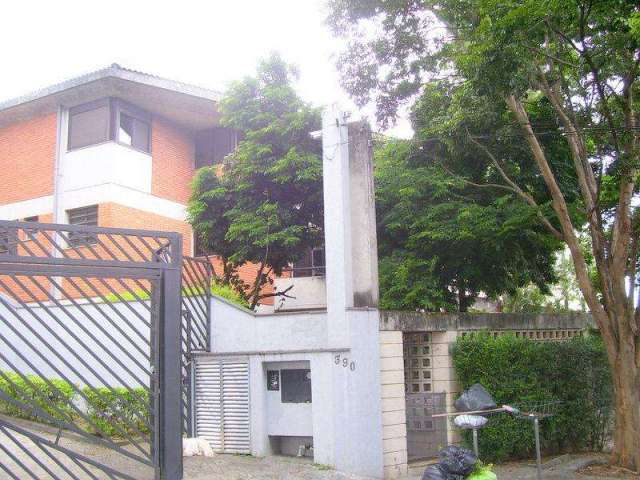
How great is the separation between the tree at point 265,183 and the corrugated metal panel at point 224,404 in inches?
155

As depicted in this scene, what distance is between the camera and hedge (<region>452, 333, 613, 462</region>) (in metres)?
11.4

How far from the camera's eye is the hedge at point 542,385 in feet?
37.2

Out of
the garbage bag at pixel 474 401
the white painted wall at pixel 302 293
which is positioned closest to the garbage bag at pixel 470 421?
the garbage bag at pixel 474 401

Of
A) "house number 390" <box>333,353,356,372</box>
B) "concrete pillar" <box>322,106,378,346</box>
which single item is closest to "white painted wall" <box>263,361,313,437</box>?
"house number 390" <box>333,353,356,372</box>

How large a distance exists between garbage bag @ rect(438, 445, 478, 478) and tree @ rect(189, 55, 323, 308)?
7.37 metres

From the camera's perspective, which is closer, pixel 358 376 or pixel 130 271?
pixel 130 271

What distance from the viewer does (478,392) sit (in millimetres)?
10055

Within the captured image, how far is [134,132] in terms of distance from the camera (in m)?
17.2

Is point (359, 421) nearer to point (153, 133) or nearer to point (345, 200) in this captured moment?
point (345, 200)

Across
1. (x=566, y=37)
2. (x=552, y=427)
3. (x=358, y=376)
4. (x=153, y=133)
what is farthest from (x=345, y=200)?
(x=153, y=133)

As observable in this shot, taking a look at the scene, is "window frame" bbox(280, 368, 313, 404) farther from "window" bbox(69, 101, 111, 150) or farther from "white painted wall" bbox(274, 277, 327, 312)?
"window" bbox(69, 101, 111, 150)

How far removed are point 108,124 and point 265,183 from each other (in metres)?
4.51

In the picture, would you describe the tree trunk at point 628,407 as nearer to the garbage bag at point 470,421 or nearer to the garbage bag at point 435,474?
the garbage bag at point 470,421

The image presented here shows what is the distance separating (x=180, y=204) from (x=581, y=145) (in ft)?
36.3
